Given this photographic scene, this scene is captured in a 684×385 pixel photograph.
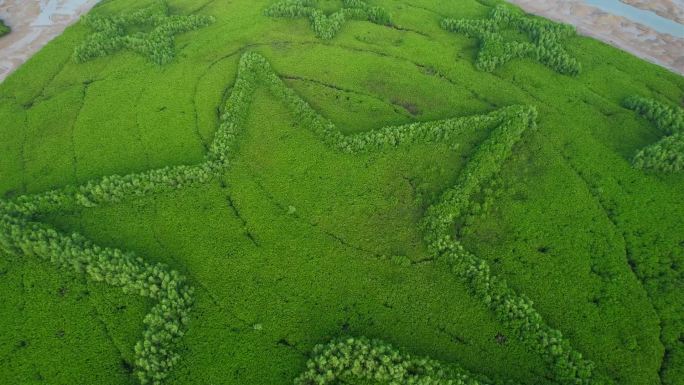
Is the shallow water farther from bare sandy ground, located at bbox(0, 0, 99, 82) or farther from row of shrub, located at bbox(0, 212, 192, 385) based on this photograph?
bare sandy ground, located at bbox(0, 0, 99, 82)

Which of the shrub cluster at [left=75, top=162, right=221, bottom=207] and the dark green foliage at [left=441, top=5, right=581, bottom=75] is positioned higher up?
the dark green foliage at [left=441, top=5, right=581, bottom=75]

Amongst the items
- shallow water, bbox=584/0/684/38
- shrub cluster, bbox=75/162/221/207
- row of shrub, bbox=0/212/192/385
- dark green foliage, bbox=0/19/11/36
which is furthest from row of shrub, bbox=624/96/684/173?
dark green foliage, bbox=0/19/11/36

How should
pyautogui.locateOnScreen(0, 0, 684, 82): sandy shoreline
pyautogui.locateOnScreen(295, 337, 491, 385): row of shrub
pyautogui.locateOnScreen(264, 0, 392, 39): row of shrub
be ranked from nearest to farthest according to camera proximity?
pyautogui.locateOnScreen(295, 337, 491, 385): row of shrub, pyautogui.locateOnScreen(0, 0, 684, 82): sandy shoreline, pyautogui.locateOnScreen(264, 0, 392, 39): row of shrub

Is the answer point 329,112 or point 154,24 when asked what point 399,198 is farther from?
point 154,24

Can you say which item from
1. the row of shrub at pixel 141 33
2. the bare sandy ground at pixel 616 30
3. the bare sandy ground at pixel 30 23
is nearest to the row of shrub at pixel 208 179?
the row of shrub at pixel 141 33

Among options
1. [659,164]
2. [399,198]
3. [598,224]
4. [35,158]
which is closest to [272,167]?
[399,198]

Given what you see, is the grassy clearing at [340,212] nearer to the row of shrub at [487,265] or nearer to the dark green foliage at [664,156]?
the row of shrub at [487,265]
